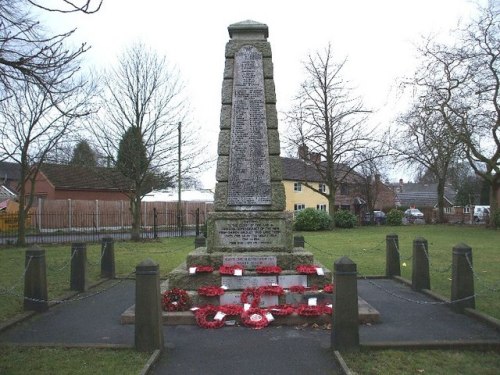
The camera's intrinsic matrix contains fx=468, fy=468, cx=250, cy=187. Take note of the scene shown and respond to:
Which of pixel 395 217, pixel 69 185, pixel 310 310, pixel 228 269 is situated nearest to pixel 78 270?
pixel 228 269

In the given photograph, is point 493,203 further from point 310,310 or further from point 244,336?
point 244,336

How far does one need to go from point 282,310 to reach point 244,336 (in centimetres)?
86

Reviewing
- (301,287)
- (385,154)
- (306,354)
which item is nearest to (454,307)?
(301,287)

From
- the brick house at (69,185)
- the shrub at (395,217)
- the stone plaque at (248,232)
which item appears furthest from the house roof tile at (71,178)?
the stone plaque at (248,232)

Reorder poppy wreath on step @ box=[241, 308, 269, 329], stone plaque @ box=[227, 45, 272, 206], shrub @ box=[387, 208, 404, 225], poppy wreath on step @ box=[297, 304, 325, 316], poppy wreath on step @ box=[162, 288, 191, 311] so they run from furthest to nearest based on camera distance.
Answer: shrub @ box=[387, 208, 404, 225], stone plaque @ box=[227, 45, 272, 206], poppy wreath on step @ box=[162, 288, 191, 311], poppy wreath on step @ box=[297, 304, 325, 316], poppy wreath on step @ box=[241, 308, 269, 329]

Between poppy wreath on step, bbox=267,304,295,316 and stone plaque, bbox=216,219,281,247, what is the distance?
1535mm

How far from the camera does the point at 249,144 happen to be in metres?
8.85

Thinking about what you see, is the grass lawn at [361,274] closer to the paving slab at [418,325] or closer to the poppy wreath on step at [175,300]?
the paving slab at [418,325]

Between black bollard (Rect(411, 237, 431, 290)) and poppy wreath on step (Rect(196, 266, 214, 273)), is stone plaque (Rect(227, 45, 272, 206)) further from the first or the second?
black bollard (Rect(411, 237, 431, 290))

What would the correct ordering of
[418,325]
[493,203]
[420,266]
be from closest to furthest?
1. [418,325]
2. [420,266]
3. [493,203]

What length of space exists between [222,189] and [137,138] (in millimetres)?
14849

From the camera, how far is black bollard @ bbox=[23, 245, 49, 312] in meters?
7.84

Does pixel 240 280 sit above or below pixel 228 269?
below

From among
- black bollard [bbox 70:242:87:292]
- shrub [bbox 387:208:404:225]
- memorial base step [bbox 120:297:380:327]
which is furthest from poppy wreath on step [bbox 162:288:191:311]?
shrub [bbox 387:208:404:225]
